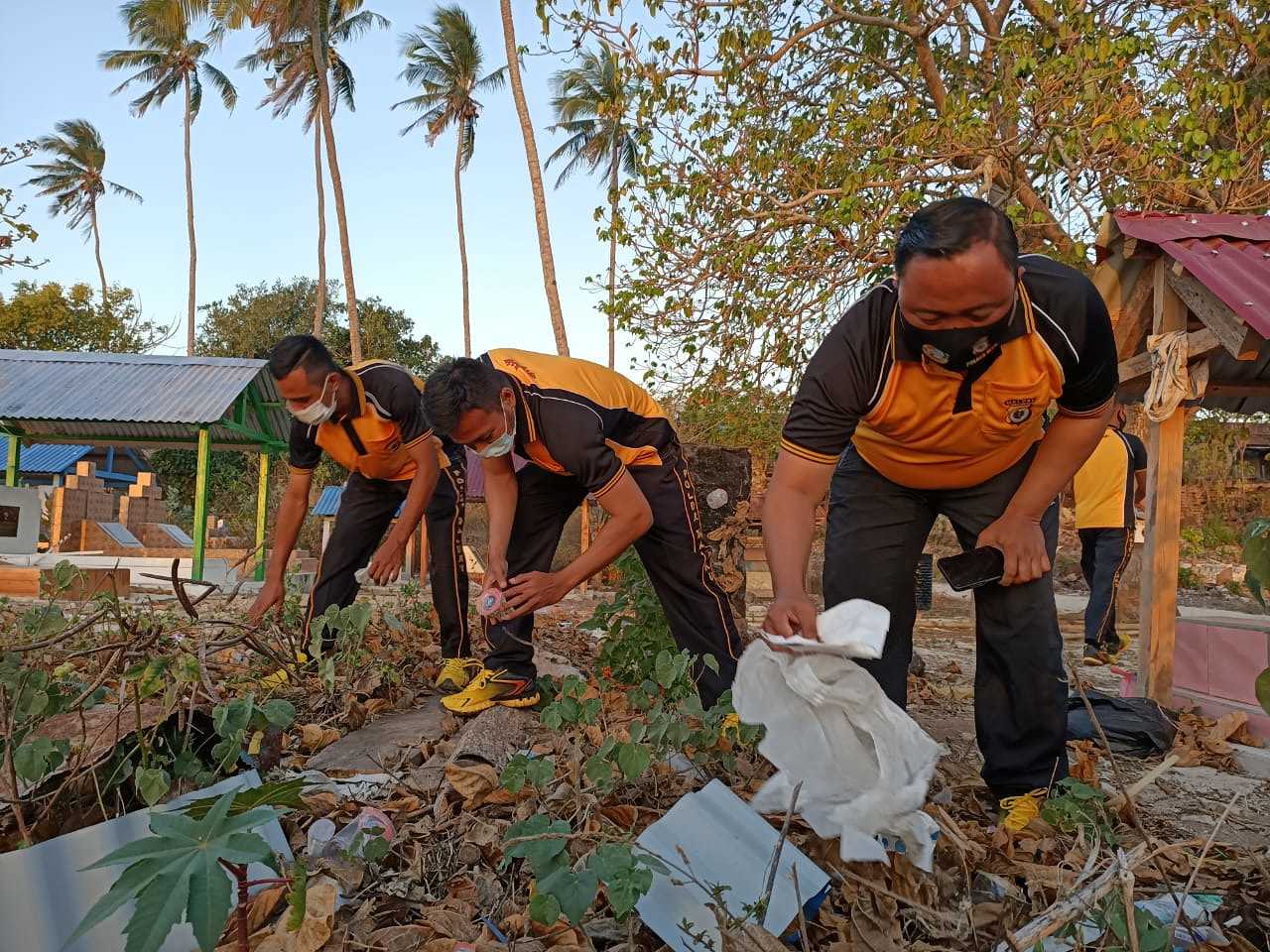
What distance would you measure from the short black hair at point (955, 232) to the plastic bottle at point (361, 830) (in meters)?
1.81

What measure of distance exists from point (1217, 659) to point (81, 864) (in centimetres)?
497

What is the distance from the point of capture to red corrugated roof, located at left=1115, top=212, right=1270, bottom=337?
383 cm

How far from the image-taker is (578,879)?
156cm

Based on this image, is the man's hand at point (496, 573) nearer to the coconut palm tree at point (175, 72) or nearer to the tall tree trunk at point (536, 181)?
the tall tree trunk at point (536, 181)

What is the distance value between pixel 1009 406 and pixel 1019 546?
0.41 meters

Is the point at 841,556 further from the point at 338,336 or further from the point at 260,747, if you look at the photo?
the point at 338,336

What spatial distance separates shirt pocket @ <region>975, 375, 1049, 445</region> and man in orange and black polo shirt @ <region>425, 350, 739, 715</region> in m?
1.25

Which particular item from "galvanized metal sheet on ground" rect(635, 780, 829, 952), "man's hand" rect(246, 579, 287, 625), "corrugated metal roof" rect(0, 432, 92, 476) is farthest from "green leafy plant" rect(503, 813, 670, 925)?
"corrugated metal roof" rect(0, 432, 92, 476)

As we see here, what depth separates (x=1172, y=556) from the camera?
14.8 ft

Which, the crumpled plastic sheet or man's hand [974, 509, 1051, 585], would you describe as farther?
man's hand [974, 509, 1051, 585]

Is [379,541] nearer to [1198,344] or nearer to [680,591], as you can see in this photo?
[680,591]

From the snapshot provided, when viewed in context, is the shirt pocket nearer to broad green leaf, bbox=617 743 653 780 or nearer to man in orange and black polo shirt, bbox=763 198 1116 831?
man in orange and black polo shirt, bbox=763 198 1116 831

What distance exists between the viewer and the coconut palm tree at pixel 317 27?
21.7m

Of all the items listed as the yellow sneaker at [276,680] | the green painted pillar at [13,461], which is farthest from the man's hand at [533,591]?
the green painted pillar at [13,461]
